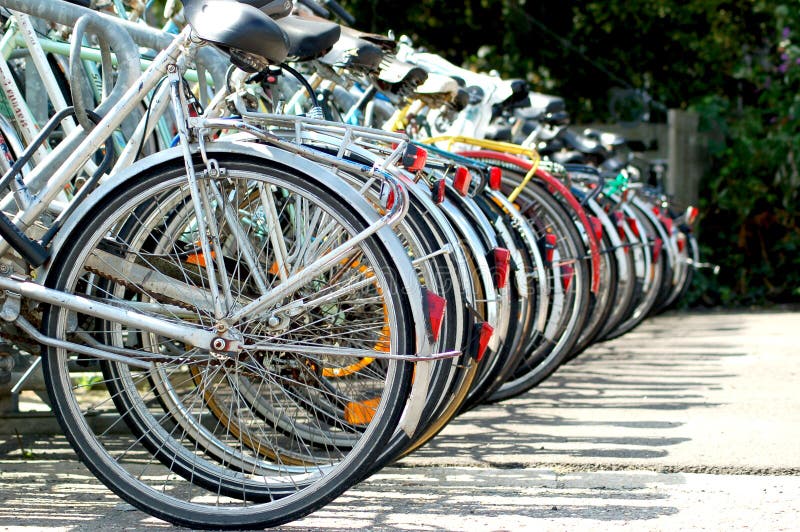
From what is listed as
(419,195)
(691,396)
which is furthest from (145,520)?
(691,396)

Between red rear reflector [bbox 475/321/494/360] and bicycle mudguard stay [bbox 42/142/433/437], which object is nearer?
bicycle mudguard stay [bbox 42/142/433/437]

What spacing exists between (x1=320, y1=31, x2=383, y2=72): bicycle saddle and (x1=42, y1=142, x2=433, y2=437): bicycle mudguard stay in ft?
4.00

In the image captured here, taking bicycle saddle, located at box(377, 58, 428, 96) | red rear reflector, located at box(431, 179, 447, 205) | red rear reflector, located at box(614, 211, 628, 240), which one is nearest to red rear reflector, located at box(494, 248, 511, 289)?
red rear reflector, located at box(431, 179, 447, 205)

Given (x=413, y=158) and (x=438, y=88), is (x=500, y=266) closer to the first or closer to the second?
(x=413, y=158)

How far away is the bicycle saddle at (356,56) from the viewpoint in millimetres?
4184

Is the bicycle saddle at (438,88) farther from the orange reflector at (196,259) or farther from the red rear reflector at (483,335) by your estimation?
the orange reflector at (196,259)

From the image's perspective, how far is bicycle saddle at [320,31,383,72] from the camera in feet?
13.7

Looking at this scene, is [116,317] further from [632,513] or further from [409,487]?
[632,513]

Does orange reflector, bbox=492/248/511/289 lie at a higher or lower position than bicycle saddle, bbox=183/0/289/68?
lower

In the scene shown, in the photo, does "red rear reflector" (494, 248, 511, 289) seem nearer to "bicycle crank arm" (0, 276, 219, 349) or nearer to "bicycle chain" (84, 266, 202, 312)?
"bicycle chain" (84, 266, 202, 312)

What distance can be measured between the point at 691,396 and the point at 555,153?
2530 millimetres

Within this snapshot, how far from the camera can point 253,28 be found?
298cm

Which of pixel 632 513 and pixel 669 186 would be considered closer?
pixel 632 513

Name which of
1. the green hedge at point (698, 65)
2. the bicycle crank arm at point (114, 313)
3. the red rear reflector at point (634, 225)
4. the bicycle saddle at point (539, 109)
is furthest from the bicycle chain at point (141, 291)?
the green hedge at point (698, 65)
